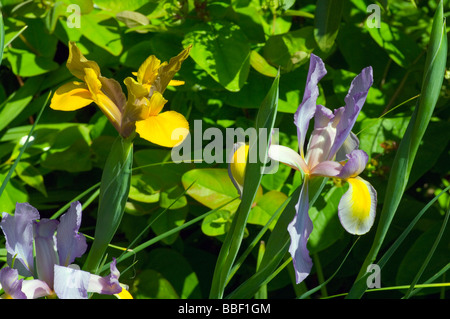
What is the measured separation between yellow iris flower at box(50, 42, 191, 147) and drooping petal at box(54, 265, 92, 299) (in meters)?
0.16

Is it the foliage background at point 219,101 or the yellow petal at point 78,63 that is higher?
the yellow petal at point 78,63

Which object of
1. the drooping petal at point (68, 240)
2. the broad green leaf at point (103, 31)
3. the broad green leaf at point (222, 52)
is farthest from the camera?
the broad green leaf at point (103, 31)

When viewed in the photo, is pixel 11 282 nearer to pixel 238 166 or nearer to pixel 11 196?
pixel 238 166

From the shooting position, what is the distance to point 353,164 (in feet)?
2.03

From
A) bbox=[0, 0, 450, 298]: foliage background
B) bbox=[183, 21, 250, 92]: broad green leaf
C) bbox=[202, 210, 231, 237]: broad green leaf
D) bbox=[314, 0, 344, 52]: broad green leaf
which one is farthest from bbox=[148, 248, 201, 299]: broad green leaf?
bbox=[314, 0, 344, 52]: broad green leaf

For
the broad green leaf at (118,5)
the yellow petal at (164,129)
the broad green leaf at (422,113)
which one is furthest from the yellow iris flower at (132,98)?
the broad green leaf at (118,5)

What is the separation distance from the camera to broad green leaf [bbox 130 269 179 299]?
41.9 inches

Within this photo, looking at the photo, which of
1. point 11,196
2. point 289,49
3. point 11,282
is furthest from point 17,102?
point 11,282

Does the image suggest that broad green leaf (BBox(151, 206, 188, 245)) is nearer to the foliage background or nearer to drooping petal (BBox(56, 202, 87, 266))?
the foliage background

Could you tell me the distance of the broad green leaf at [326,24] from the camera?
3.30 feet

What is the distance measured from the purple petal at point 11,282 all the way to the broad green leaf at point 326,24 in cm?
63

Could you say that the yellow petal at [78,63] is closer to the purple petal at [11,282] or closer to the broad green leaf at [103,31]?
the purple petal at [11,282]

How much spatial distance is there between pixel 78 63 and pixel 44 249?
21cm

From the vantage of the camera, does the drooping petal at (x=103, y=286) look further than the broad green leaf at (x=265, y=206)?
No
